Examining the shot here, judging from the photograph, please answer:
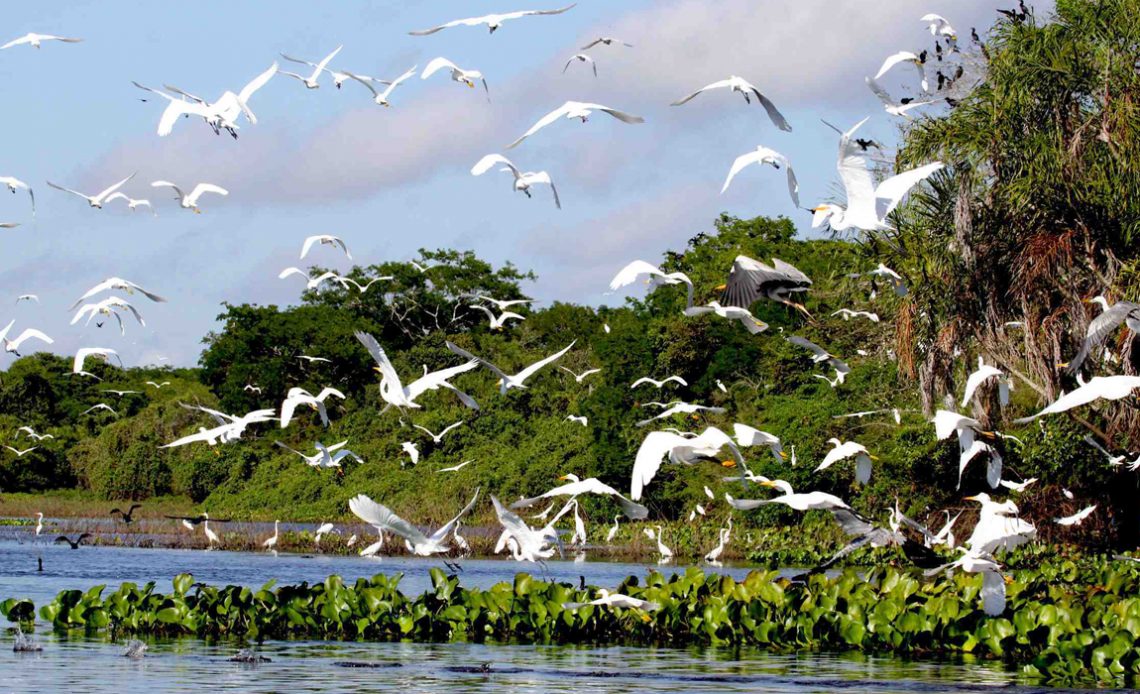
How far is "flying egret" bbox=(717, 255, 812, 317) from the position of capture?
12.9 meters

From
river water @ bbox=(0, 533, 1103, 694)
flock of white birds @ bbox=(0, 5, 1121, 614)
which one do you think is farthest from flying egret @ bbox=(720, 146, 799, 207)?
river water @ bbox=(0, 533, 1103, 694)

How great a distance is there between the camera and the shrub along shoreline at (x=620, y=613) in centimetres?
1582

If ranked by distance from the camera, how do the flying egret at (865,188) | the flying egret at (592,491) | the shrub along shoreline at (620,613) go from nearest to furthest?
the flying egret at (865,188) → the flying egret at (592,491) → the shrub along shoreline at (620,613)

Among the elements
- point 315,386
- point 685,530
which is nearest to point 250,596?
point 685,530

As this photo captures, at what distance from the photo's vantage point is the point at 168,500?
56.9 meters

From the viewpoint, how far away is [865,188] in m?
10.9

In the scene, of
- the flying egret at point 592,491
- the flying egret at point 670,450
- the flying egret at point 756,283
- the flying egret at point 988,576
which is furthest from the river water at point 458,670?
the flying egret at point 756,283

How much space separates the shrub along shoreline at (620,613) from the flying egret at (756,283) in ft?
14.1

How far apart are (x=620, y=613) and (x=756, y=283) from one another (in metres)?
5.06

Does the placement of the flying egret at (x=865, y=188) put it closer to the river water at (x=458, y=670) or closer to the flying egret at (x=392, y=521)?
the flying egret at (x=392, y=521)

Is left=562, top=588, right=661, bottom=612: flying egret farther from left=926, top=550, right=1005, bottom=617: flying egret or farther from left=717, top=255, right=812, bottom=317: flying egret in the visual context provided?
left=717, top=255, right=812, bottom=317: flying egret

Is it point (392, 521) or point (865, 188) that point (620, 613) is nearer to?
point (392, 521)

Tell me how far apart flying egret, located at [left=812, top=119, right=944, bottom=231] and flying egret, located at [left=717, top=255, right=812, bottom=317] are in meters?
1.64

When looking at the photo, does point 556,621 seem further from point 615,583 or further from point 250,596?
point 615,583
